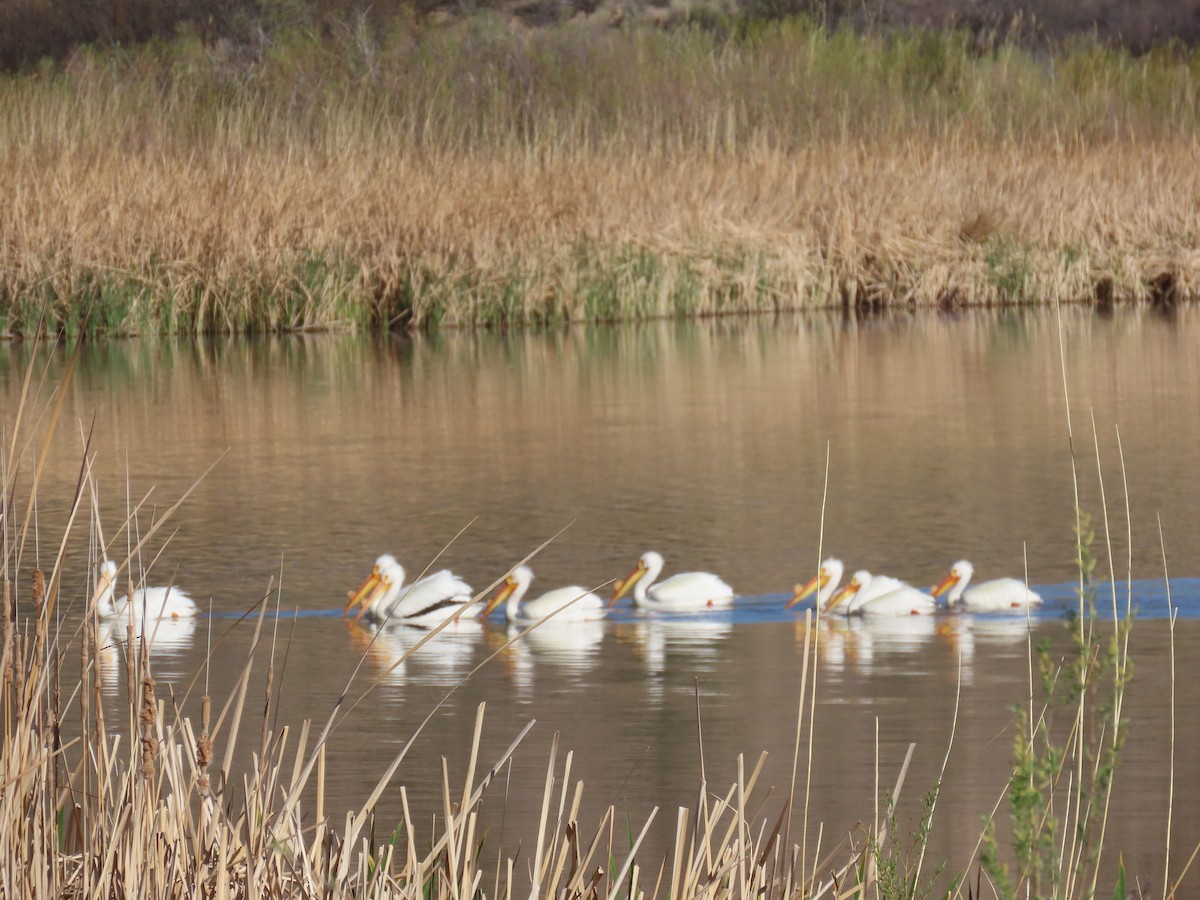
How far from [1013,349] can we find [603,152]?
5823 millimetres

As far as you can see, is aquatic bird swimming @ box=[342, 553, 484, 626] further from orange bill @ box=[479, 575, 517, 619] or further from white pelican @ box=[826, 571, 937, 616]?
white pelican @ box=[826, 571, 937, 616]

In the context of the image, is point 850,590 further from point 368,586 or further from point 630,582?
point 368,586

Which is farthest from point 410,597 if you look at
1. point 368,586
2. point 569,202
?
point 569,202

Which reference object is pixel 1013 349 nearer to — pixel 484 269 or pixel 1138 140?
pixel 484 269

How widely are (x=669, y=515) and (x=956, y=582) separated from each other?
2.14 m

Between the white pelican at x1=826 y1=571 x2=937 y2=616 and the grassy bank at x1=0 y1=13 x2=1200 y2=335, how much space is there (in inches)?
333

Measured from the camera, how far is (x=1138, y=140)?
21109 mm

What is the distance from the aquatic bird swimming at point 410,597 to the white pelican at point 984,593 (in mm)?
1513

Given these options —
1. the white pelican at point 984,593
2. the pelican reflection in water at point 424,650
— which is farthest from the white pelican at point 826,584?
the pelican reflection in water at point 424,650

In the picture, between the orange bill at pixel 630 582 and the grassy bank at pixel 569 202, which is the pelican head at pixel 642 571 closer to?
the orange bill at pixel 630 582

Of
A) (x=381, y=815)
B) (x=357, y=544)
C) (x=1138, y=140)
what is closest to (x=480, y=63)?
(x=1138, y=140)

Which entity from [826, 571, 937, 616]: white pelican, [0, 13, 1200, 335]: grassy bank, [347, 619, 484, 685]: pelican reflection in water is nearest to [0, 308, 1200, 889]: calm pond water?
[347, 619, 484, 685]: pelican reflection in water

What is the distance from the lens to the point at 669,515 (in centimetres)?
900

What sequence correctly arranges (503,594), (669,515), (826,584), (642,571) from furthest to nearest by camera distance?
(669,515) < (642,571) < (503,594) < (826,584)
